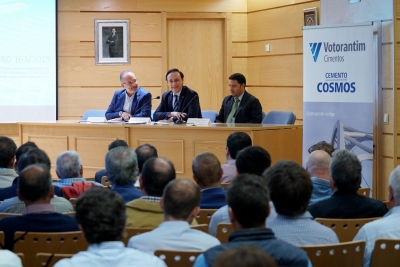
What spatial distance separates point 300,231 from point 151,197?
2.76ft

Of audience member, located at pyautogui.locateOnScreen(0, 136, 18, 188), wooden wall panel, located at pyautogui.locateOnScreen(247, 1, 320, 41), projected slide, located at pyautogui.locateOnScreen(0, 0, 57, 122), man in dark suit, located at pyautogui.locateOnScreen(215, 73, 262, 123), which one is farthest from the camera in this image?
projected slide, located at pyautogui.locateOnScreen(0, 0, 57, 122)

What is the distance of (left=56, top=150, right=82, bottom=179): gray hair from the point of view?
4246mm

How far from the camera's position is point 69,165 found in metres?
4.25

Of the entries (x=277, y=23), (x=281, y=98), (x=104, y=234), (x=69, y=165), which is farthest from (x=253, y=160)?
(x=277, y=23)

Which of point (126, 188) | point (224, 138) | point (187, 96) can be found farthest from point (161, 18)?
point (126, 188)

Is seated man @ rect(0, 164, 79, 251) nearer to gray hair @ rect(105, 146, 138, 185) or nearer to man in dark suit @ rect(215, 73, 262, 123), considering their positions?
gray hair @ rect(105, 146, 138, 185)

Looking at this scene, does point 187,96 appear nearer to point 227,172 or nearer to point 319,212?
point 227,172

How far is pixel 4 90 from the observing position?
9406 millimetres

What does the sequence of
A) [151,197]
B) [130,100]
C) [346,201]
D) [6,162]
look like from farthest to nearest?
[130,100], [6,162], [346,201], [151,197]

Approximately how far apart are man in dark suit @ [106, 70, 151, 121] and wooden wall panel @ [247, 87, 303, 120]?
2.16 metres

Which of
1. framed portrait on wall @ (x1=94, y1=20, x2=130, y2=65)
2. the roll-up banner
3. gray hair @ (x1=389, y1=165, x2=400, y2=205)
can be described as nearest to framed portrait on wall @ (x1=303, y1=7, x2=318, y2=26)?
the roll-up banner

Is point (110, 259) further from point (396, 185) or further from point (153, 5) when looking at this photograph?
point (153, 5)

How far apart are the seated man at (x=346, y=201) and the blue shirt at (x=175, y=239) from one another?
957mm

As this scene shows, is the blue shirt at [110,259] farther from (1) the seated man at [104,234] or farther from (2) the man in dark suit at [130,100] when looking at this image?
(2) the man in dark suit at [130,100]
